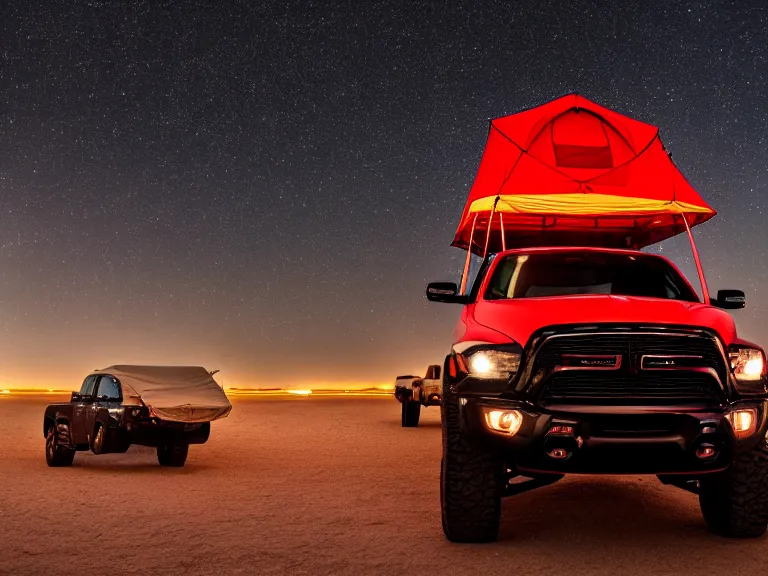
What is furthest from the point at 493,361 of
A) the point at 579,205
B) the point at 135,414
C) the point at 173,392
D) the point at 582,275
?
the point at 173,392

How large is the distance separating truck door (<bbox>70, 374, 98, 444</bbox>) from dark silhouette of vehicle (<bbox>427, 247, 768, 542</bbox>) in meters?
7.79

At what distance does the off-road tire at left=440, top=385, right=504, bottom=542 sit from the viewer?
678cm

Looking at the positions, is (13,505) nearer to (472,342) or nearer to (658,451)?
(472,342)

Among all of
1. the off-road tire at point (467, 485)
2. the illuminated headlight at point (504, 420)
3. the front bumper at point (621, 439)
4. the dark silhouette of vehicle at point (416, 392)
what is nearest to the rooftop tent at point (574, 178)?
the off-road tire at point (467, 485)

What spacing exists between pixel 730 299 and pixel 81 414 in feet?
30.8

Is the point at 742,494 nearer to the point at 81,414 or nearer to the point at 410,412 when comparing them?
the point at 81,414

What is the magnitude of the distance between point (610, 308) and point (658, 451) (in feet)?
3.64

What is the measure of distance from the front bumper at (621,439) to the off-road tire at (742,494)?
2.20ft

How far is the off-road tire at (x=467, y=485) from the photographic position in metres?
6.78

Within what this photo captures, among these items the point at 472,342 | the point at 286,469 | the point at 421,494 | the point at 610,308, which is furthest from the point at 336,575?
the point at 286,469

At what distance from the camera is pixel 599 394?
6297 millimetres

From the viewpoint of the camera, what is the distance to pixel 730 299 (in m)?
8.17

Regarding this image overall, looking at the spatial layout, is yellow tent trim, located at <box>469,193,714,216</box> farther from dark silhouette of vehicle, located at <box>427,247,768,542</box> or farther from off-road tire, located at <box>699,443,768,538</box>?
off-road tire, located at <box>699,443,768,538</box>

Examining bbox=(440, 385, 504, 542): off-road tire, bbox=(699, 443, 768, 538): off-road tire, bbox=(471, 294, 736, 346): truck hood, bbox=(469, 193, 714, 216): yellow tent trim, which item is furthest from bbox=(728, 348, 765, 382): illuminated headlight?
bbox=(469, 193, 714, 216): yellow tent trim
